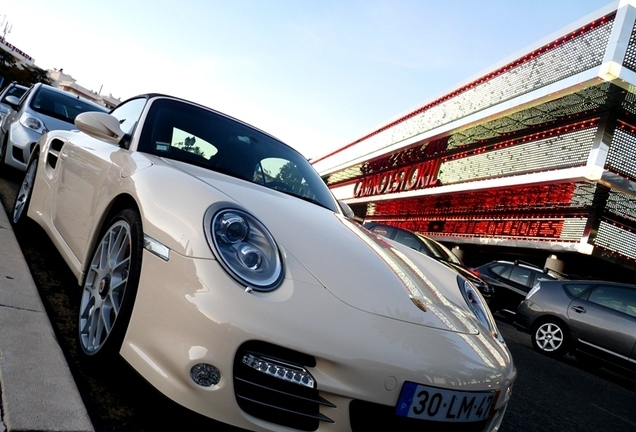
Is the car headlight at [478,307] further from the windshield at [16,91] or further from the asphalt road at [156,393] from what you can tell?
the windshield at [16,91]

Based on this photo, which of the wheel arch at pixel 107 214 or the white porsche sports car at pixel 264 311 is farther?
the wheel arch at pixel 107 214

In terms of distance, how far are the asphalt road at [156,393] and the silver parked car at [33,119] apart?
1.37 feet

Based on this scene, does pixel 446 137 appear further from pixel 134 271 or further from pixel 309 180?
pixel 134 271

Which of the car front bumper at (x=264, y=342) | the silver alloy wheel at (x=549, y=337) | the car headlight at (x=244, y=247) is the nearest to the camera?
the car front bumper at (x=264, y=342)

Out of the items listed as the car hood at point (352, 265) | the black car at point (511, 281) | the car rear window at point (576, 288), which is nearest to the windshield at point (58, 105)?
the car hood at point (352, 265)

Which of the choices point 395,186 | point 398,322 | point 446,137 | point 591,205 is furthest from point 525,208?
point 398,322

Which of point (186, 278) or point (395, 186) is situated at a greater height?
point (395, 186)

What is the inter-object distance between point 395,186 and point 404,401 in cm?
3173

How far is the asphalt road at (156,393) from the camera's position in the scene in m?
1.77

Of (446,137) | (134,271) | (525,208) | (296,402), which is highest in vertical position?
(446,137)

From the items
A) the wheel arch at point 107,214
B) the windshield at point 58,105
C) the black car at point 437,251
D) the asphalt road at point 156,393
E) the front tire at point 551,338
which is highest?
the windshield at point 58,105

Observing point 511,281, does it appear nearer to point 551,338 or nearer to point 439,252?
point 439,252

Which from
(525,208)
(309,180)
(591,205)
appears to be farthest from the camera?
(525,208)

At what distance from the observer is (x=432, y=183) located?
27734mm
